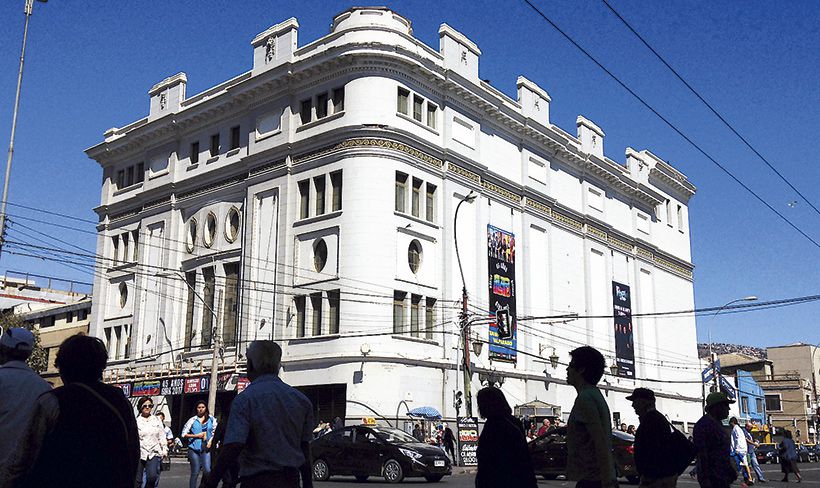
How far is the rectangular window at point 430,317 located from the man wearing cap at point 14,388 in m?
33.4

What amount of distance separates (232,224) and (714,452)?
Answer: 124ft

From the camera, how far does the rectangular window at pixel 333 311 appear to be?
3750 centimetres

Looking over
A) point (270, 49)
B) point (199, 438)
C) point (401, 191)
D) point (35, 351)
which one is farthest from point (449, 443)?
point (35, 351)

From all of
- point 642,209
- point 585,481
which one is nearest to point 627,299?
point 642,209

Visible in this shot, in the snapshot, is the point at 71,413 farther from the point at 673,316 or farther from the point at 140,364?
the point at 673,316

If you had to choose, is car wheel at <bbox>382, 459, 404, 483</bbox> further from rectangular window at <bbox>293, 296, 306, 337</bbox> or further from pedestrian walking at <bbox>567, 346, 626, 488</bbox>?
pedestrian walking at <bbox>567, 346, 626, 488</bbox>

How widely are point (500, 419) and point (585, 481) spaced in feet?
2.57

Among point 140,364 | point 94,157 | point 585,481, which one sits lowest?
point 585,481

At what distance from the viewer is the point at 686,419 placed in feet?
203

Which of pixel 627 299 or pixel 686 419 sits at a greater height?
pixel 627 299

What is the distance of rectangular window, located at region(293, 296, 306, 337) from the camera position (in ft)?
127

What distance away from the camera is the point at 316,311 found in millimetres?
38500

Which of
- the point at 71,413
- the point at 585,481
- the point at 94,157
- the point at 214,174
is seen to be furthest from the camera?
the point at 94,157

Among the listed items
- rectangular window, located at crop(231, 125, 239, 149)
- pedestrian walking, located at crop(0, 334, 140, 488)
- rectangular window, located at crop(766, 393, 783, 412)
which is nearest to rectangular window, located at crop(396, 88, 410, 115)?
rectangular window, located at crop(231, 125, 239, 149)
